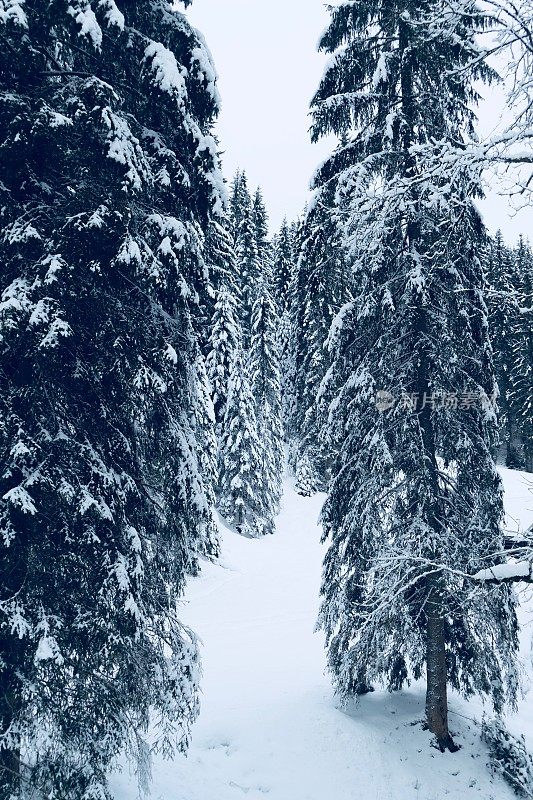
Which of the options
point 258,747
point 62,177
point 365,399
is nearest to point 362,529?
point 365,399

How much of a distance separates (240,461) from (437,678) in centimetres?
2171

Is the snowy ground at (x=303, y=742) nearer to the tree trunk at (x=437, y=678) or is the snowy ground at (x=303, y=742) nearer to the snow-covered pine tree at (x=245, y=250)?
the tree trunk at (x=437, y=678)

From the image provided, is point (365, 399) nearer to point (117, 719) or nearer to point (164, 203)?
point (164, 203)

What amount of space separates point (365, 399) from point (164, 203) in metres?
4.97

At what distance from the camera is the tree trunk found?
934cm

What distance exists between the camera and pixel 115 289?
6.68 m

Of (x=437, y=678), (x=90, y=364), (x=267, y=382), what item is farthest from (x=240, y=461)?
(x=90, y=364)

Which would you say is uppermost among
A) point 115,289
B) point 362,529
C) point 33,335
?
point 115,289

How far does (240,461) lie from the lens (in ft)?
100

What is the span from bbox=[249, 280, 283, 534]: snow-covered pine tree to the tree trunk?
2325 cm

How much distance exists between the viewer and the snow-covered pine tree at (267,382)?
3362 centimetres

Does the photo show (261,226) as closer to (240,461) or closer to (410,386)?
(240,461)

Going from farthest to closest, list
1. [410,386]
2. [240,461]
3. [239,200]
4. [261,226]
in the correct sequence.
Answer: [261,226]
[239,200]
[240,461]
[410,386]

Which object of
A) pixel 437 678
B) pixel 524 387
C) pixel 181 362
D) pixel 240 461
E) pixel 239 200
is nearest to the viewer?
pixel 181 362
